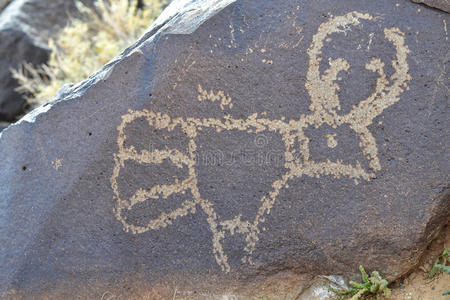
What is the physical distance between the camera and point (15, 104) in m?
4.27

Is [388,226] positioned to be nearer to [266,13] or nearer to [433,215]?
[433,215]

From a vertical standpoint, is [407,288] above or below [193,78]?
below

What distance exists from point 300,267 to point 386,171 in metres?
0.50

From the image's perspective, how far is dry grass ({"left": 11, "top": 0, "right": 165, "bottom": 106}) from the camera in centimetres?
395

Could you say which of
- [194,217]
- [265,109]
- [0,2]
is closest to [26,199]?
[194,217]

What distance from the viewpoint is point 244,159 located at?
6.61 ft

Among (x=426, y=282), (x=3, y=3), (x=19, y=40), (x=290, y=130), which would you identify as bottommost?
(x=426, y=282)

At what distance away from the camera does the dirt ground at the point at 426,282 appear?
1.97 m

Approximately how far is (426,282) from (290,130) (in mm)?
809

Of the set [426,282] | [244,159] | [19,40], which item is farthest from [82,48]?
[426,282]

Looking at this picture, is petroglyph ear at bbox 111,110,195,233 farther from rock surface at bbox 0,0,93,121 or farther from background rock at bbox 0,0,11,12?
background rock at bbox 0,0,11,12

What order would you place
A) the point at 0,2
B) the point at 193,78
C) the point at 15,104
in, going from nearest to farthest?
the point at 193,78, the point at 15,104, the point at 0,2

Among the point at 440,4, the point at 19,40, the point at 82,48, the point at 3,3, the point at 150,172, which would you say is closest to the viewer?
the point at 440,4

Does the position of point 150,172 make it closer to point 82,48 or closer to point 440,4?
point 440,4
